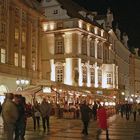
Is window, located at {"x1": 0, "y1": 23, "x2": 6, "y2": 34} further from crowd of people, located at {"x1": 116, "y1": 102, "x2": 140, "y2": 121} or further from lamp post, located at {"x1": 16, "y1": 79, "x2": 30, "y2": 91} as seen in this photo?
crowd of people, located at {"x1": 116, "y1": 102, "x2": 140, "y2": 121}

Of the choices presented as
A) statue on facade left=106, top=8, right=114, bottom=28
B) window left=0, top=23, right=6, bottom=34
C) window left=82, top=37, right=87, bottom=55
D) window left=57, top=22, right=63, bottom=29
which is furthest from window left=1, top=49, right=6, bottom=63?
Result: statue on facade left=106, top=8, right=114, bottom=28

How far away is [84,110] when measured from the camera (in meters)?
23.8

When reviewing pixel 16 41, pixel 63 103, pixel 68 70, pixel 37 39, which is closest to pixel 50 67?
pixel 68 70

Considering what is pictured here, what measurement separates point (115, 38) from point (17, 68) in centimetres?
4366

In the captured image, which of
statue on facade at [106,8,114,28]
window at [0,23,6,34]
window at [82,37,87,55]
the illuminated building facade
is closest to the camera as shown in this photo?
window at [0,23,6,34]

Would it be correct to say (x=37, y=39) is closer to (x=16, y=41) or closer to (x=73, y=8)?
(x=16, y=41)

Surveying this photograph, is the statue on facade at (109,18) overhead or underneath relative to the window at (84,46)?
overhead

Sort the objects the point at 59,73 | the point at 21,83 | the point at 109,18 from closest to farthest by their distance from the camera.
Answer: the point at 21,83
the point at 59,73
the point at 109,18

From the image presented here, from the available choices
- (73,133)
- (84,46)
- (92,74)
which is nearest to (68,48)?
(84,46)

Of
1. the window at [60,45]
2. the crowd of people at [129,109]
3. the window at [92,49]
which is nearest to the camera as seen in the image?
the crowd of people at [129,109]

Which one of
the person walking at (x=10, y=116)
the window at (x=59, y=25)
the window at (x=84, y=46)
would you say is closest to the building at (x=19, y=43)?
the window at (x=59, y=25)

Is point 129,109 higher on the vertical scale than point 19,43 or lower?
lower

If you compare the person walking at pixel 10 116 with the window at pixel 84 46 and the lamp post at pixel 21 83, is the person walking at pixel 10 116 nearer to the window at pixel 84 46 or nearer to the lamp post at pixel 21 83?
the lamp post at pixel 21 83

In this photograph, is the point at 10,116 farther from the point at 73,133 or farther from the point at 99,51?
the point at 99,51
